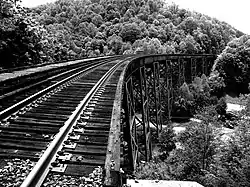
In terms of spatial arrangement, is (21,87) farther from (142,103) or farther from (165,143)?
(165,143)

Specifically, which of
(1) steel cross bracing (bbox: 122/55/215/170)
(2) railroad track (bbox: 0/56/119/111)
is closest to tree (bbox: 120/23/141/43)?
(1) steel cross bracing (bbox: 122/55/215/170)

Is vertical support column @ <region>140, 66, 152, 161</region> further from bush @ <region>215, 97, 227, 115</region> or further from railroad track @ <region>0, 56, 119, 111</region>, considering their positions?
bush @ <region>215, 97, 227, 115</region>

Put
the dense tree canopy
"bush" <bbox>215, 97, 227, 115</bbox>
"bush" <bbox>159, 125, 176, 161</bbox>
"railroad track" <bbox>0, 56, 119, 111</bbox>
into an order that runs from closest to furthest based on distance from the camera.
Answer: "railroad track" <bbox>0, 56, 119, 111</bbox> < "bush" <bbox>159, 125, 176, 161</bbox> < "bush" <bbox>215, 97, 227, 115</bbox> < the dense tree canopy

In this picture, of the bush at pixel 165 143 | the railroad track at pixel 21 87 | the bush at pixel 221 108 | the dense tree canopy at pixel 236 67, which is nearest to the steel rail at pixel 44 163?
the railroad track at pixel 21 87

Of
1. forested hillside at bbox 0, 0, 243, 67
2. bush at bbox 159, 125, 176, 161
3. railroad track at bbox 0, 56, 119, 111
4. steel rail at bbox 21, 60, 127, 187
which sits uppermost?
forested hillside at bbox 0, 0, 243, 67

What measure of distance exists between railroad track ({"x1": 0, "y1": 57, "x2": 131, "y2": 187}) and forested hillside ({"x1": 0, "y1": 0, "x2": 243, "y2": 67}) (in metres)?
9.66

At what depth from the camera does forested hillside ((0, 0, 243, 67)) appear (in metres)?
15.6

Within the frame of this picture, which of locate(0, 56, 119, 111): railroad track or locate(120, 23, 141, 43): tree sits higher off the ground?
locate(120, 23, 141, 43): tree

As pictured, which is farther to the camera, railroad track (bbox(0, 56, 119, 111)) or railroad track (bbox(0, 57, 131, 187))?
railroad track (bbox(0, 56, 119, 111))

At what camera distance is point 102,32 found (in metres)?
83.0

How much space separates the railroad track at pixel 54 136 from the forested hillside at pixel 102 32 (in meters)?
9.66

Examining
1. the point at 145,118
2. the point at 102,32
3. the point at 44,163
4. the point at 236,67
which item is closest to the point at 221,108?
the point at 236,67

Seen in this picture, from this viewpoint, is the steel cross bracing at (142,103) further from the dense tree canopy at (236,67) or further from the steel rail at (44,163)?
the steel rail at (44,163)

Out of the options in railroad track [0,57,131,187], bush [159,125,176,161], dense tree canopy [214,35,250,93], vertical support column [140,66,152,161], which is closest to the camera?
railroad track [0,57,131,187]
